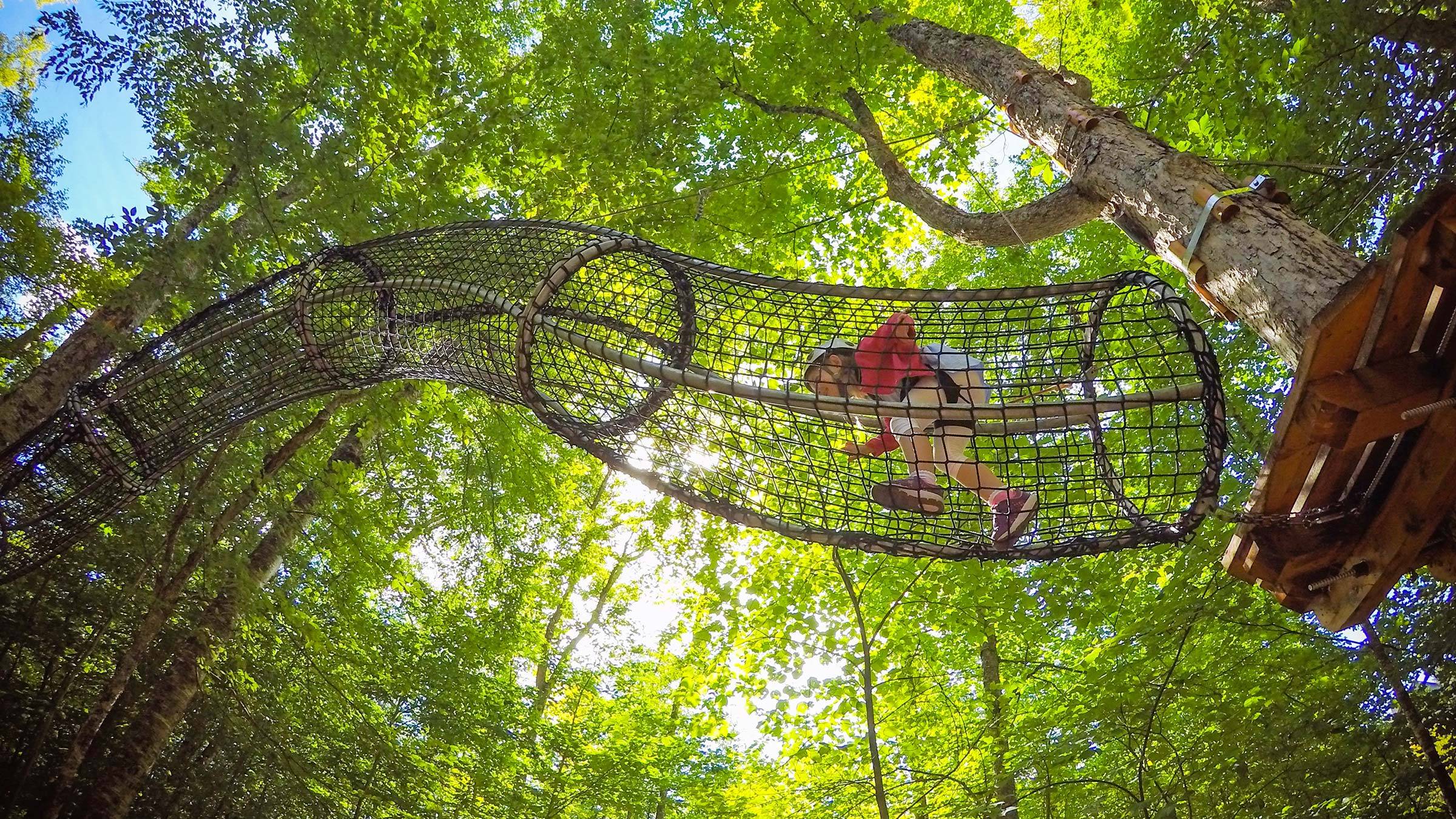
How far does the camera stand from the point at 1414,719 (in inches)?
94.6

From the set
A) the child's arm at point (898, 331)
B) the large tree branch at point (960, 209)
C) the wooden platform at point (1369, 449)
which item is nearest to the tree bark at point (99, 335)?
the child's arm at point (898, 331)

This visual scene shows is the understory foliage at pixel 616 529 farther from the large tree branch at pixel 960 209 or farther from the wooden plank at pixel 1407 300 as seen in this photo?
the wooden plank at pixel 1407 300

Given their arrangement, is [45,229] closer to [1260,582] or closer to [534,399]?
[534,399]

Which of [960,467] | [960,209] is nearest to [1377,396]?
[960,467]

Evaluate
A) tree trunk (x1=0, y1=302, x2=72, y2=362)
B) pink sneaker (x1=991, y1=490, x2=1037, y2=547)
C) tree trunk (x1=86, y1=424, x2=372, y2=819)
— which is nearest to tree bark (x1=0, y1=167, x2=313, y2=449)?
tree trunk (x1=0, y1=302, x2=72, y2=362)

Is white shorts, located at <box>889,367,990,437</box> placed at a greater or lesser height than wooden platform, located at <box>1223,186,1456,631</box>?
greater

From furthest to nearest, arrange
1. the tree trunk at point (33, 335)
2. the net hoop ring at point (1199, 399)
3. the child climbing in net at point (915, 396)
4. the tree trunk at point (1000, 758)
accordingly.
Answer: the tree trunk at point (33, 335)
the tree trunk at point (1000, 758)
the child climbing in net at point (915, 396)
the net hoop ring at point (1199, 399)

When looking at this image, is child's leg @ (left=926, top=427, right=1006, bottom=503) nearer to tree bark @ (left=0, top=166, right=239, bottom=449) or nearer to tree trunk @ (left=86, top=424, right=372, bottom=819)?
tree trunk @ (left=86, top=424, right=372, bottom=819)

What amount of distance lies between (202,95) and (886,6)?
121 inches

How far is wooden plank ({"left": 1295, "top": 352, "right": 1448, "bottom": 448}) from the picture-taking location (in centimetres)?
98

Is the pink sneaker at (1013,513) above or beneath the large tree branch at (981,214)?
beneath

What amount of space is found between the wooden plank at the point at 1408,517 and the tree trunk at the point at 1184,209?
28cm

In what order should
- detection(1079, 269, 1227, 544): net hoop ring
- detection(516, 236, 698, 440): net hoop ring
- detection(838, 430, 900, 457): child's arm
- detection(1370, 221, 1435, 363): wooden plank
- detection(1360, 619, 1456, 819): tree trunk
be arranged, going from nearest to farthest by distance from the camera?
detection(1370, 221, 1435, 363): wooden plank, detection(1079, 269, 1227, 544): net hoop ring, detection(516, 236, 698, 440): net hoop ring, detection(1360, 619, 1456, 819): tree trunk, detection(838, 430, 900, 457): child's arm

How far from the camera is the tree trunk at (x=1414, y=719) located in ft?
7.53
